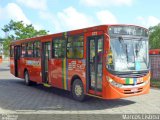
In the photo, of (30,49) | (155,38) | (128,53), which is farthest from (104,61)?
(155,38)

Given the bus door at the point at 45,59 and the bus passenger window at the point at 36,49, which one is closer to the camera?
the bus door at the point at 45,59

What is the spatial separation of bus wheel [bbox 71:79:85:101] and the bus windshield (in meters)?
2.05

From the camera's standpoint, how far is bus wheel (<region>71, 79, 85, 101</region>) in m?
11.6

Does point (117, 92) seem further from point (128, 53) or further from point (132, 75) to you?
point (128, 53)

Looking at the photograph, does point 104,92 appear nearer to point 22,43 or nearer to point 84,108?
point 84,108

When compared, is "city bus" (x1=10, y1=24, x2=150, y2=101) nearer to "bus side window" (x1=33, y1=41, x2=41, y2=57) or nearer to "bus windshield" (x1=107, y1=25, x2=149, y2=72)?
"bus windshield" (x1=107, y1=25, x2=149, y2=72)

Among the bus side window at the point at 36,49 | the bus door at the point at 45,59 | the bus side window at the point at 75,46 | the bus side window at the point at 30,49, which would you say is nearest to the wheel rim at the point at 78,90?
the bus side window at the point at 75,46

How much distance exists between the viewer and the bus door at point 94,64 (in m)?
10.5

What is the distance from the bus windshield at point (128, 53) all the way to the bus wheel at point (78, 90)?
205 centimetres

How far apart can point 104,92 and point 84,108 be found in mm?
912

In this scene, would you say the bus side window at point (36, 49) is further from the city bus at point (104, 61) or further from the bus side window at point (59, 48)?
the city bus at point (104, 61)

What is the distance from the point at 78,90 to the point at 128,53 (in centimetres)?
267

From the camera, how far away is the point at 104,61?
10.1m

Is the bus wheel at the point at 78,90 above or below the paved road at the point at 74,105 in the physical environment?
above
